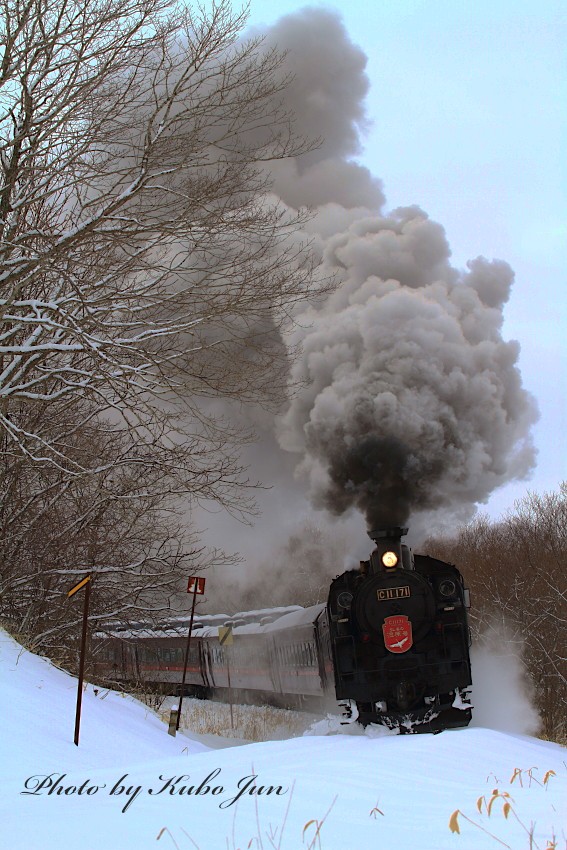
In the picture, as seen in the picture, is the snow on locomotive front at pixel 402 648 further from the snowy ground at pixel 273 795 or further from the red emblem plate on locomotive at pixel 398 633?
the snowy ground at pixel 273 795

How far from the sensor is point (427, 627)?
36.0 feet

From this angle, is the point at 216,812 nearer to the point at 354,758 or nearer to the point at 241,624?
the point at 354,758

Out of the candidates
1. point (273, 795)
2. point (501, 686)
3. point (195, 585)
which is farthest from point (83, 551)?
point (501, 686)

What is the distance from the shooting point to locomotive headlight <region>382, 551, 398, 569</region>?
11.1 m

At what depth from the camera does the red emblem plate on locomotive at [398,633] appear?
1080cm

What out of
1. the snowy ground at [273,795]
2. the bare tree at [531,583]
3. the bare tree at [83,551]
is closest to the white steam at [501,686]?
the bare tree at [531,583]

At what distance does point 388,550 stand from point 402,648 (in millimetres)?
1164

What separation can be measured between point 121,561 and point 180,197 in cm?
545

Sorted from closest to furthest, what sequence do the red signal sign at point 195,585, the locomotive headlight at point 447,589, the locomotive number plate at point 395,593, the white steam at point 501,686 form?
1. the locomotive number plate at point 395,593
2. the locomotive headlight at point 447,589
3. the red signal sign at point 195,585
4. the white steam at point 501,686

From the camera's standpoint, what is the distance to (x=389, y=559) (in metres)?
11.1

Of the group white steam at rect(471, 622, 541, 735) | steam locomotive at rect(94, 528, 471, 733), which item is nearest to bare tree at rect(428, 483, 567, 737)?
white steam at rect(471, 622, 541, 735)

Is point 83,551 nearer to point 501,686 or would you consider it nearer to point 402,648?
point 402,648

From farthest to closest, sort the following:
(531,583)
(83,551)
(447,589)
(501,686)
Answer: (531,583), (501,686), (83,551), (447,589)

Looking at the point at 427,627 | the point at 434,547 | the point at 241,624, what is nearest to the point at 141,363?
the point at 427,627
